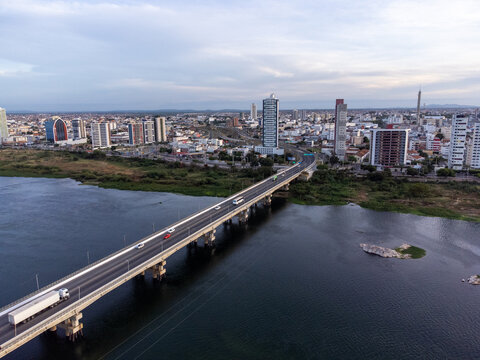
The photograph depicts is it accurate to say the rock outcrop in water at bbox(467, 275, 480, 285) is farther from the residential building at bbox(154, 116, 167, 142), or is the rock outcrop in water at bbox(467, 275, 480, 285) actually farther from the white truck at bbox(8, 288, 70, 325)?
the residential building at bbox(154, 116, 167, 142)

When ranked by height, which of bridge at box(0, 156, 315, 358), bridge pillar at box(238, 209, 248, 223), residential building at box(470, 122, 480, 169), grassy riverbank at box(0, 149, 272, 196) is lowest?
bridge pillar at box(238, 209, 248, 223)

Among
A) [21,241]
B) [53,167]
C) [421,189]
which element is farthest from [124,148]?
[421,189]

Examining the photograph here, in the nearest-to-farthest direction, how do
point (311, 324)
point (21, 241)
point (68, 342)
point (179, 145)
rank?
point (68, 342), point (311, 324), point (21, 241), point (179, 145)

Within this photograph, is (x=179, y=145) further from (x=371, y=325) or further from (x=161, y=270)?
(x=371, y=325)


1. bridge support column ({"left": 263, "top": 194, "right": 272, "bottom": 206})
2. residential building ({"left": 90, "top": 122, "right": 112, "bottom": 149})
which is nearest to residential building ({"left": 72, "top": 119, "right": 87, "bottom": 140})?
residential building ({"left": 90, "top": 122, "right": 112, "bottom": 149})

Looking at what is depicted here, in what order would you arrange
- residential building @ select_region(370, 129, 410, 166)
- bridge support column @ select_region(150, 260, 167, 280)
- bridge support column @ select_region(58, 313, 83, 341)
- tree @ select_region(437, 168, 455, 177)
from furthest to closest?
residential building @ select_region(370, 129, 410, 166), tree @ select_region(437, 168, 455, 177), bridge support column @ select_region(150, 260, 167, 280), bridge support column @ select_region(58, 313, 83, 341)

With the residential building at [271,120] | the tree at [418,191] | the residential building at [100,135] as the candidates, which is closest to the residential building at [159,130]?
the residential building at [100,135]

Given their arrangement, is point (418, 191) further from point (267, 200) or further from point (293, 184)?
point (267, 200)
